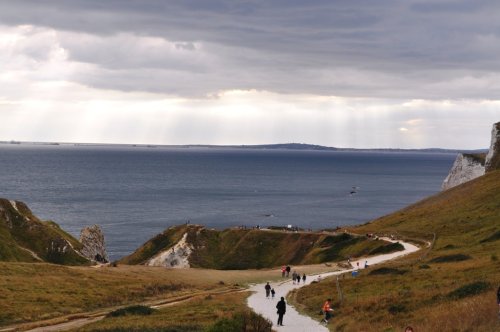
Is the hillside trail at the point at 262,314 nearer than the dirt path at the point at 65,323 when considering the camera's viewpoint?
Yes

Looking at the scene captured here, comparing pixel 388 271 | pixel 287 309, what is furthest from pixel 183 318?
pixel 388 271

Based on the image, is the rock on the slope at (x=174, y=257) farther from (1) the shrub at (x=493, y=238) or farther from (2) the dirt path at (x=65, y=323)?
(2) the dirt path at (x=65, y=323)

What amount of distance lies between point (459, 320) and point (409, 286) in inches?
719

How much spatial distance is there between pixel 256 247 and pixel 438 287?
7143cm

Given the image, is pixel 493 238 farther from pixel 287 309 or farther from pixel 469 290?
pixel 469 290

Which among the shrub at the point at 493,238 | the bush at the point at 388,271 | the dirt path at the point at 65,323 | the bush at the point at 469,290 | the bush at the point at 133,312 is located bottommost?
the dirt path at the point at 65,323

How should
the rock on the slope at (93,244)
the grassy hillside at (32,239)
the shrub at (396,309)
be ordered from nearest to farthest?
the shrub at (396,309) < the grassy hillside at (32,239) < the rock on the slope at (93,244)

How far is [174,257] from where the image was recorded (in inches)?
4267

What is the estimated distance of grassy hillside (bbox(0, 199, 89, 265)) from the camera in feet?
321

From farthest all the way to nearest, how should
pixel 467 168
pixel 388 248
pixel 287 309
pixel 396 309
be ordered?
pixel 467 168 < pixel 388 248 < pixel 287 309 < pixel 396 309

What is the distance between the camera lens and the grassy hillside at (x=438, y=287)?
28.0 meters

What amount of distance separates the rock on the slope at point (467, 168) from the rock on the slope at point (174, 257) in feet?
306

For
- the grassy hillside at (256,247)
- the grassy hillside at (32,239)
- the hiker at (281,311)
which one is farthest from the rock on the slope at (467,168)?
the hiker at (281,311)

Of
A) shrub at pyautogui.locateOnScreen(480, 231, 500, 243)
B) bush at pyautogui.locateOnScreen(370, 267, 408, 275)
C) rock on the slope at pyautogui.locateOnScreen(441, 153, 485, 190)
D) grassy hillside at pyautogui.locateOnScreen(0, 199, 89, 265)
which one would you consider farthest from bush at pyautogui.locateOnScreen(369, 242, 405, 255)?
rock on the slope at pyautogui.locateOnScreen(441, 153, 485, 190)
